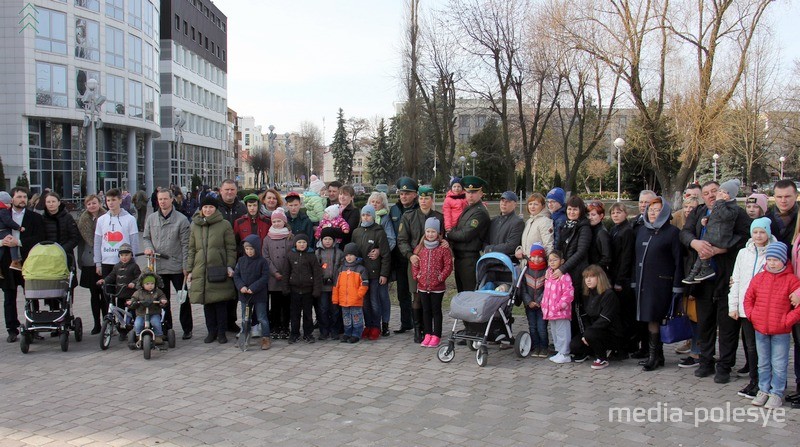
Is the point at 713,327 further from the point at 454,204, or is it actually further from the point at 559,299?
the point at 454,204

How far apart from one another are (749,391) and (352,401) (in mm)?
3736

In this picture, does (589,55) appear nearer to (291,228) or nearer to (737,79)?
(737,79)

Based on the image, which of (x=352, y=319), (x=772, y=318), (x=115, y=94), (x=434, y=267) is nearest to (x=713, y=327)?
(x=772, y=318)

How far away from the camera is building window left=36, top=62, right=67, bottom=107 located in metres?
34.2

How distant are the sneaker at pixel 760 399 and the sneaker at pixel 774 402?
4 cm

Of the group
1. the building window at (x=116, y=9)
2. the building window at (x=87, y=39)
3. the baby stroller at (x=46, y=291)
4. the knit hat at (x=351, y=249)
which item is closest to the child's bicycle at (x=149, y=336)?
the baby stroller at (x=46, y=291)

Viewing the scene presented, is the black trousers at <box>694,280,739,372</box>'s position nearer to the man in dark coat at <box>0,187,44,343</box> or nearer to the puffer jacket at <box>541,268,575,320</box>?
the puffer jacket at <box>541,268,575,320</box>

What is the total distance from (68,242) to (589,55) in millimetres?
19703

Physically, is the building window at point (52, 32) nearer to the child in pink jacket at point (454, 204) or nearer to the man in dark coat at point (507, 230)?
the child in pink jacket at point (454, 204)

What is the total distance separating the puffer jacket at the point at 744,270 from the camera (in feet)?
19.6

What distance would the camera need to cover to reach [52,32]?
34.5 m

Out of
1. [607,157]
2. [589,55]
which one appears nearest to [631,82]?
[589,55]

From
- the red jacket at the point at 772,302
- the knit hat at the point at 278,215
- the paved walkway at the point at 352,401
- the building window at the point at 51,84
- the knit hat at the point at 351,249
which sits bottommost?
the paved walkway at the point at 352,401

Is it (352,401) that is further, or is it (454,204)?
(454,204)
